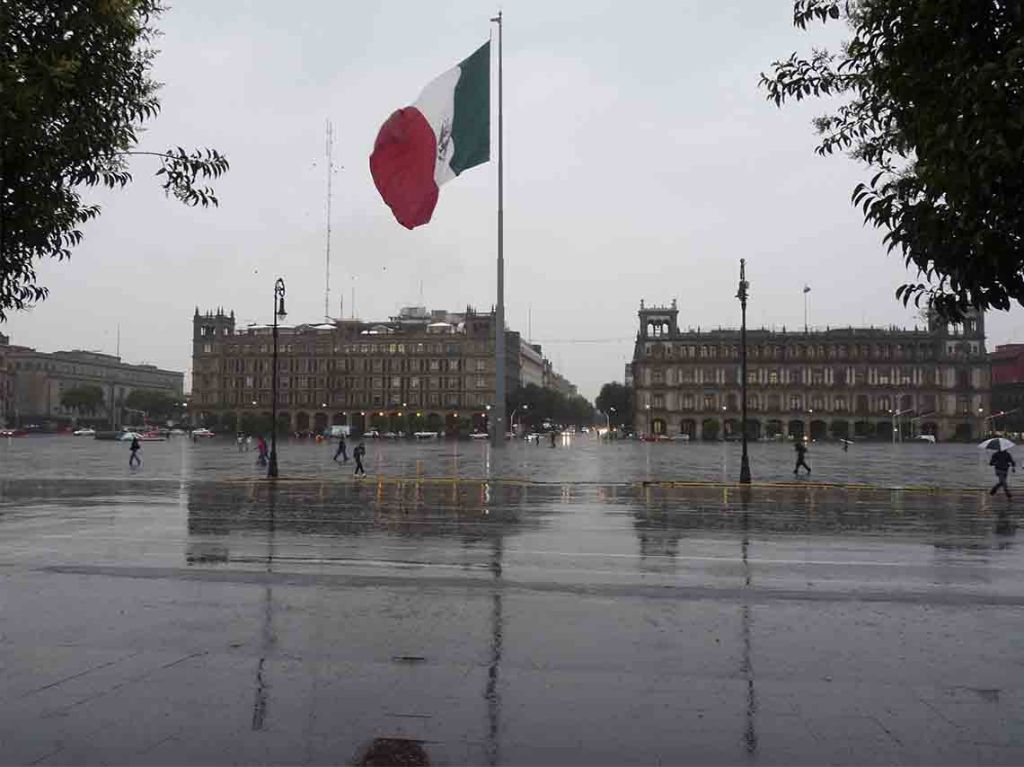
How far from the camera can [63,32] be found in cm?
553

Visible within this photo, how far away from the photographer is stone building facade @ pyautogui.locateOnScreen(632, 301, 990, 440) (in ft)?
396

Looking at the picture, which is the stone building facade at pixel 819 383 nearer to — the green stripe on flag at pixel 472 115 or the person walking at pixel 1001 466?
the person walking at pixel 1001 466

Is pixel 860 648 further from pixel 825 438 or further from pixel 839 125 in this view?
pixel 825 438

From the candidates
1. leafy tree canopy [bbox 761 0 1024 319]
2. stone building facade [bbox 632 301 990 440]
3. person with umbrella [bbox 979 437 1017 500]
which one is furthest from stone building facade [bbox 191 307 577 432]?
leafy tree canopy [bbox 761 0 1024 319]

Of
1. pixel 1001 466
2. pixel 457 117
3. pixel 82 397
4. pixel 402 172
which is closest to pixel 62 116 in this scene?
pixel 402 172

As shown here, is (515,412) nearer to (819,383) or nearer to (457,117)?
(819,383)

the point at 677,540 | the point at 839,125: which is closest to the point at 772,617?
the point at 839,125

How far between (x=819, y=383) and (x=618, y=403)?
43150mm

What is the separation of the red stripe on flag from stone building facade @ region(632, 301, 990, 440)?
368 ft

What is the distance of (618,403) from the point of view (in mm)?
159125

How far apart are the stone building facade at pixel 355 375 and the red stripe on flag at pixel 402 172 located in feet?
392

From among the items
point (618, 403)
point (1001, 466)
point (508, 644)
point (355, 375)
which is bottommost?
point (508, 644)

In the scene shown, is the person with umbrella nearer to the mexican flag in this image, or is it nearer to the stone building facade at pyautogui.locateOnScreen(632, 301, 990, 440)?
the mexican flag

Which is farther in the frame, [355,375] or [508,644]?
[355,375]
